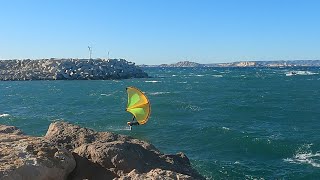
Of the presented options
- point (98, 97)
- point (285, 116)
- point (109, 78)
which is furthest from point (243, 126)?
point (109, 78)

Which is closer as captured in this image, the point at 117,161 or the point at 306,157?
the point at 117,161

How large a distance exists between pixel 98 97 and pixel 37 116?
1905 centimetres

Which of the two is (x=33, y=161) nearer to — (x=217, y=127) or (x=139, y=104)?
(x=139, y=104)

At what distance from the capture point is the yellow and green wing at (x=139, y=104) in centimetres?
2212

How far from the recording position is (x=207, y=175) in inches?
763

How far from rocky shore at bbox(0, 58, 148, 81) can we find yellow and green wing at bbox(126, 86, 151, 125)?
82519mm

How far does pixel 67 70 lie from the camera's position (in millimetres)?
106250

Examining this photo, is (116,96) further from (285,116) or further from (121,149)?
(121,149)

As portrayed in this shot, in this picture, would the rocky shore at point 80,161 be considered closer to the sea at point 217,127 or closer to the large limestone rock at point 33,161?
the large limestone rock at point 33,161

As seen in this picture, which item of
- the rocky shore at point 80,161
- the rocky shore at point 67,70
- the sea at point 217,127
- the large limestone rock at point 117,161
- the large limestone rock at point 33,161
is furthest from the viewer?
the rocky shore at point 67,70

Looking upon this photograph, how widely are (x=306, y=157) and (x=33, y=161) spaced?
17851 millimetres

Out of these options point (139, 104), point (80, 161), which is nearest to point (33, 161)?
point (80, 161)

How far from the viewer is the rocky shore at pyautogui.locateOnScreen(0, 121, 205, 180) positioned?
32.3 feet

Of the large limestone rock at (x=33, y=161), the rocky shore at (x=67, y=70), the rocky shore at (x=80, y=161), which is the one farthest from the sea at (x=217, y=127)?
the rocky shore at (x=67, y=70)
